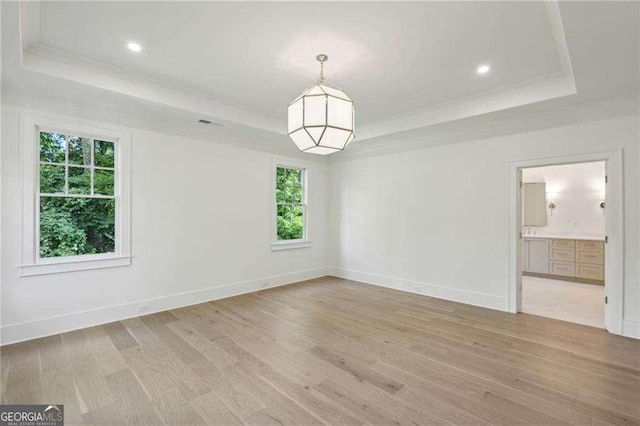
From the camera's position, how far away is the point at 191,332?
346cm

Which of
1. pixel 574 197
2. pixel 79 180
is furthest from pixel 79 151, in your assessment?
pixel 574 197

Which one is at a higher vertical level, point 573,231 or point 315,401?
point 573,231

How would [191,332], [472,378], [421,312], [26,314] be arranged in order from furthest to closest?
1. [421,312]
2. [191,332]
3. [26,314]
4. [472,378]

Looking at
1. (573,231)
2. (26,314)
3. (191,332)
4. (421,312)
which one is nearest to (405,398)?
(421,312)

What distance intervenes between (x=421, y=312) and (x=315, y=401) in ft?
8.19

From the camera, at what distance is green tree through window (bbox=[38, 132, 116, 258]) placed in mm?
3453

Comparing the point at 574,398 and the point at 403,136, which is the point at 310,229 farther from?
the point at 574,398

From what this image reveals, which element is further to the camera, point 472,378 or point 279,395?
point 472,378

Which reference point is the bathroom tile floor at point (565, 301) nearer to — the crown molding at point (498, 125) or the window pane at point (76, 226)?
the crown molding at point (498, 125)

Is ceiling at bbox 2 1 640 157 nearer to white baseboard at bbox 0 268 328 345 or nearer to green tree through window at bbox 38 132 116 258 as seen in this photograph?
green tree through window at bbox 38 132 116 258

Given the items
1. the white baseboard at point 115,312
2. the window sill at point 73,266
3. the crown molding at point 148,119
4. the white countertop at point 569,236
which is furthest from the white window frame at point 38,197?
the white countertop at point 569,236

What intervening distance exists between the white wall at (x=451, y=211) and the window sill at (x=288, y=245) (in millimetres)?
868

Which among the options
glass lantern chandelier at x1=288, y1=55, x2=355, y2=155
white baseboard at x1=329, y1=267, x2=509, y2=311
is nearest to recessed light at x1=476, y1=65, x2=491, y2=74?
glass lantern chandelier at x1=288, y1=55, x2=355, y2=155

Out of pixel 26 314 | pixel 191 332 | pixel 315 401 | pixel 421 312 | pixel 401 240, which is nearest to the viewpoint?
pixel 315 401
